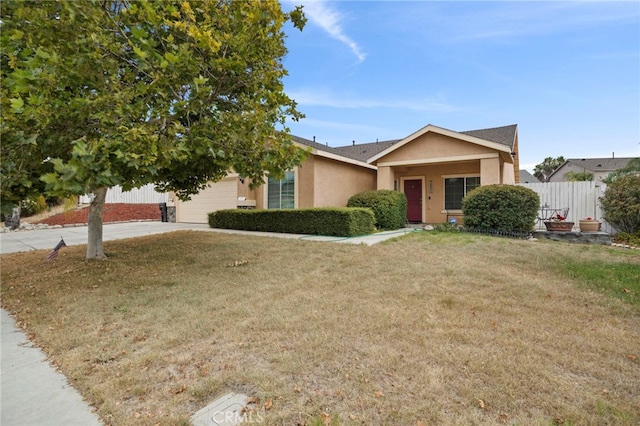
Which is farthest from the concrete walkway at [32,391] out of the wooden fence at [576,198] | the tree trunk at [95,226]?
the wooden fence at [576,198]

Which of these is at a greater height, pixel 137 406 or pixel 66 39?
pixel 66 39

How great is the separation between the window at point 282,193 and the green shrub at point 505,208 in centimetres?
681

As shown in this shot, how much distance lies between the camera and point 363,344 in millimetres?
3434

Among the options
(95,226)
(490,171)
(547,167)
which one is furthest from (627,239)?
(547,167)

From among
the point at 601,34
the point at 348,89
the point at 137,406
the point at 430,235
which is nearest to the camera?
the point at 137,406

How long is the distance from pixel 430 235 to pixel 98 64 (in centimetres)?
→ 962

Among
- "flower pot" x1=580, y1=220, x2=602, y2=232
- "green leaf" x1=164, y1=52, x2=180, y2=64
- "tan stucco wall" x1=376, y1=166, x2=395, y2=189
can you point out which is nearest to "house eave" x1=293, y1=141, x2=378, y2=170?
"tan stucco wall" x1=376, y1=166, x2=395, y2=189

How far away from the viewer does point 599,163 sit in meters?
41.5

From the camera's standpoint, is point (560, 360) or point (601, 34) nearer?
point (560, 360)

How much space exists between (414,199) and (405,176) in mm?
1264

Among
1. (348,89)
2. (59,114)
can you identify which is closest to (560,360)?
(59,114)

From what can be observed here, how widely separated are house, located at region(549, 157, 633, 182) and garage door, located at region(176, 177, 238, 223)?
4062 cm

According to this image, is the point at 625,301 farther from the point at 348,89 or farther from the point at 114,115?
the point at 348,89

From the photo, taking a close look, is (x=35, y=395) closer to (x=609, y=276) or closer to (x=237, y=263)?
(x=237, y=263)
